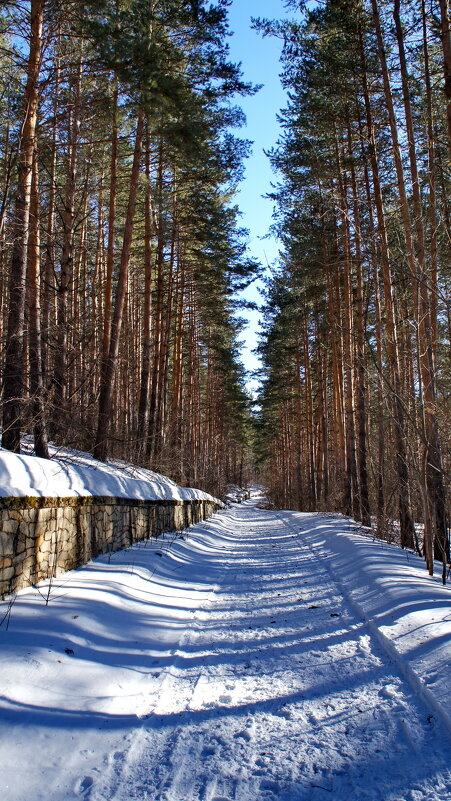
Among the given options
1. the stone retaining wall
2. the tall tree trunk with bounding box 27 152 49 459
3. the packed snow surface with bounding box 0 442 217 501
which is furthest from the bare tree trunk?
the tall tree trunk with bounding box 27 152 49 459

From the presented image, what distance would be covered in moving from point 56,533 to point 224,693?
249 cm

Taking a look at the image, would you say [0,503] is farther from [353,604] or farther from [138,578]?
[353,604]

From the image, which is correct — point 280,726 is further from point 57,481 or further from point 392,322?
point 392,322

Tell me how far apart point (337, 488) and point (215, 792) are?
17.0m

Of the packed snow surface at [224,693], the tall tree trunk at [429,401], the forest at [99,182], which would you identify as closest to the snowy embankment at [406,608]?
the packed snow surface at [224,693]

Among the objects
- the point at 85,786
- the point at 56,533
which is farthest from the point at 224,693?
the point at 56,533

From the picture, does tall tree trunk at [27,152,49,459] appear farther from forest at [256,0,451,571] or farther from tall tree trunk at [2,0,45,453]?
forest at [256,0,451,571]

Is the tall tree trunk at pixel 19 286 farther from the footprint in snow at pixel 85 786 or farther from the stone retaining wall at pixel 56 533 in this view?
the footprint in snow at pixel 85 786

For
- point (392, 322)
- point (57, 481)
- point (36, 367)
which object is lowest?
point (57, 481)

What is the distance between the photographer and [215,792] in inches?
88.4

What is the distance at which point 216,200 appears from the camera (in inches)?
593

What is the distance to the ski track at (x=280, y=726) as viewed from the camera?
2270mm

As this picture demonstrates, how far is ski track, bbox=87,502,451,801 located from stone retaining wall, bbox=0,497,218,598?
4.98 ft

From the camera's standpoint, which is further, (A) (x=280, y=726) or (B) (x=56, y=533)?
(B) (x=56, y=533)
